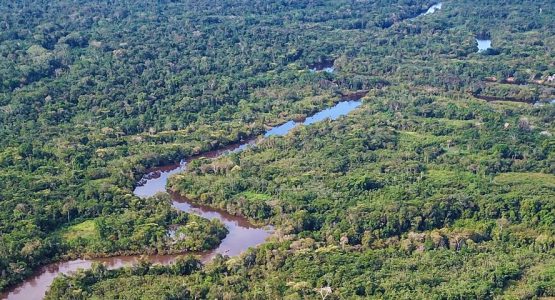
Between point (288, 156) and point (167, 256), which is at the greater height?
point (288, 156)

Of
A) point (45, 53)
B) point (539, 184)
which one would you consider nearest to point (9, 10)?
point (45, 53)

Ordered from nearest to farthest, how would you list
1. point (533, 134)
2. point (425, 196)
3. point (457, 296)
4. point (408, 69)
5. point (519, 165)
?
point (457, 296)
point (425, 196)
point (519, 165)
point (533, 134)
point (408, 69)

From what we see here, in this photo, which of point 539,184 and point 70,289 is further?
point 539,184

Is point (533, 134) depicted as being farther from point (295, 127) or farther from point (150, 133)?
point (150, 133)

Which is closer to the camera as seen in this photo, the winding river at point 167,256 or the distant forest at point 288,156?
the distant forest at point 288,156

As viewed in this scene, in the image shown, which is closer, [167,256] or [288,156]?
[167,256]

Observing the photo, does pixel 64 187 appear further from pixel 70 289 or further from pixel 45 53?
pixel 45 53

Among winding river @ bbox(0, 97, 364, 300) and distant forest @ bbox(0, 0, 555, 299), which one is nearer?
distant forest @ bbox(0, 0, 555, 299)

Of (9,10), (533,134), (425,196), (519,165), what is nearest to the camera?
(425,196)
